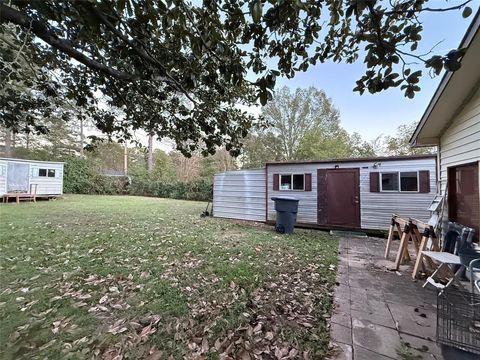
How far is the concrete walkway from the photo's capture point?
78.2 inches

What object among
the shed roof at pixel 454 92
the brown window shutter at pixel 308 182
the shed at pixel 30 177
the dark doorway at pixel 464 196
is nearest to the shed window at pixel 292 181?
the brown window shutter at pixel 308 182

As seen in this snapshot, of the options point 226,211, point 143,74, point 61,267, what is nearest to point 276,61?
point 143,74

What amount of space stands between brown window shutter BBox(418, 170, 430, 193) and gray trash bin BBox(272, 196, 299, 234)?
3.50 metres

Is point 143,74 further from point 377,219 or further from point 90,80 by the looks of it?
point 377,219

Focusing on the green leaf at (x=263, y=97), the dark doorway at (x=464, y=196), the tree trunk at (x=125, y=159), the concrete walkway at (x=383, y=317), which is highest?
the tree trunk at (x=125, y=159)

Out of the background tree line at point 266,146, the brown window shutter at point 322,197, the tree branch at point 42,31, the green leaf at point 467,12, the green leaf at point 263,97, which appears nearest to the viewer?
the green leaf at point 467,12

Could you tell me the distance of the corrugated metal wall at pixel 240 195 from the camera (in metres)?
9.09

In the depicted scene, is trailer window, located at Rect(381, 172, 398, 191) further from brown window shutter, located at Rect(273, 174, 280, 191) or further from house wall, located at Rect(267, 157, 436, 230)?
brown window shutter, located at Rect(273, 174, 280, 191)

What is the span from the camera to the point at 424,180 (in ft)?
21.6

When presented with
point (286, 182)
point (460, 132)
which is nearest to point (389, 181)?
point (286, 182)

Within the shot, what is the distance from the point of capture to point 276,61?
265 centimetres

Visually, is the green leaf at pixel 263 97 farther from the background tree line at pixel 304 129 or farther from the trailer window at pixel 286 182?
the background tree line at pixel 304 129

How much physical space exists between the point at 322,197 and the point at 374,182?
5.24ft

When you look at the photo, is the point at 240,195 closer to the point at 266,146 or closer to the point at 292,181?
the point at 292,181
